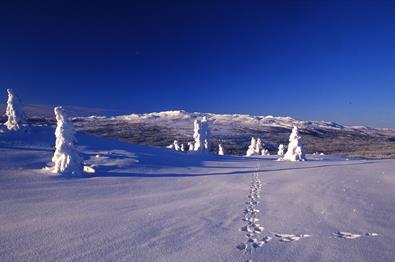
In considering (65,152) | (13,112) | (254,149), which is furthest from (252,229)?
(254,149)

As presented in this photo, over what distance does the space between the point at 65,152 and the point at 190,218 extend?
14730 mm

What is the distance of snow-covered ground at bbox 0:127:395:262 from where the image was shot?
9328mm

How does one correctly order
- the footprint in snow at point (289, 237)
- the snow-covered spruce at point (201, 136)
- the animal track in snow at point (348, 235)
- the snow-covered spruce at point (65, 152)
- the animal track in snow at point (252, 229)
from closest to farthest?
the animal track in snow at point (252, 229) → the footprint in snow at point (289, 237) → the animal track in snow at point (348, 235) → the snow-covered spruce at point (65, 152) → the snow-covered spruce at point (201, 136)

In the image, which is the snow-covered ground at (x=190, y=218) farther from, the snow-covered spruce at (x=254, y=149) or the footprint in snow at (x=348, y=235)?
the snow-covered spruce at (x=254, y=149)

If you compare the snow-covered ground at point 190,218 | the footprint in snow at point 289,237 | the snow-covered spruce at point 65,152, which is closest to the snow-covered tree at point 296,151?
the snow-covered ground at point 190,218

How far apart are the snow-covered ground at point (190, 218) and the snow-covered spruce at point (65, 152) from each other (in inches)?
44.8

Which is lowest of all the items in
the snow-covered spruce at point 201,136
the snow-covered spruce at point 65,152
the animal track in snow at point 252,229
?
the animal track in snow at point 252,229

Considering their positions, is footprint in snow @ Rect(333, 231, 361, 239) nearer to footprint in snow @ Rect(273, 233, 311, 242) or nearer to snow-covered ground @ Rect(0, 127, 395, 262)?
snow-covered ground @ Rect(0, 127, 395, 262)

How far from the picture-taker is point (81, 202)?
16.1 m

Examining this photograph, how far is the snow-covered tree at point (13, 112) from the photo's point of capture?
41.5 metres

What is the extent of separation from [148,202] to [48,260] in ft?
26.7

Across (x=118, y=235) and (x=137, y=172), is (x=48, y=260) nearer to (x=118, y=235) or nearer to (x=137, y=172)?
(x=118, y=235)

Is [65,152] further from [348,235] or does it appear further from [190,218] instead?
[348,235]

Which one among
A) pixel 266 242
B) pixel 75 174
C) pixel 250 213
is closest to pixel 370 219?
pixel 250 213
